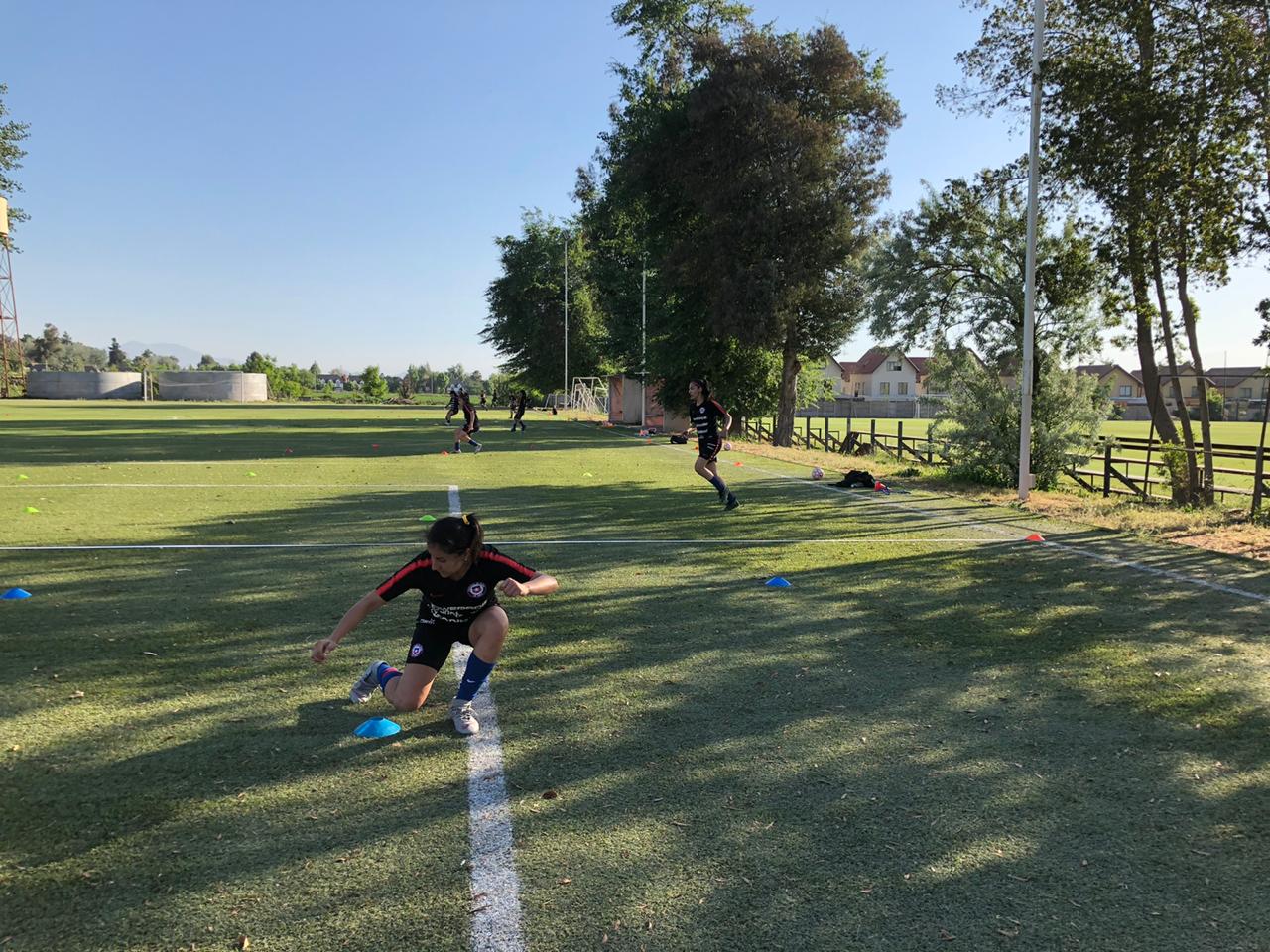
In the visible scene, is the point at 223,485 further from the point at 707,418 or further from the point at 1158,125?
the point at 1158,125

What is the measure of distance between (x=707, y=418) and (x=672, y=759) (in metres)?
9.63

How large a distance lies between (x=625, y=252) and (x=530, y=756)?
1635 inches

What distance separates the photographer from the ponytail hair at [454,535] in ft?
12.5

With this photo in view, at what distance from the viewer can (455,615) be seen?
4270 millimetres

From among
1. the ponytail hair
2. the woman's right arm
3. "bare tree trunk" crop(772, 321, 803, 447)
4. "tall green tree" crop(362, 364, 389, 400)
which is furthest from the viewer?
"tall green tree" crop(362, 364, 389, 400)

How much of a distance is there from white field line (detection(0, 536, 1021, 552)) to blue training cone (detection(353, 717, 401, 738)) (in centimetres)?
501

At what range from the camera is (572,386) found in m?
70.2

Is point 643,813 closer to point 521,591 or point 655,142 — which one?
point 521,591

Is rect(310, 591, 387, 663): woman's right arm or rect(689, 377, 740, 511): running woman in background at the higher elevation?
rect(689, 377, 740, 511): running woman in background

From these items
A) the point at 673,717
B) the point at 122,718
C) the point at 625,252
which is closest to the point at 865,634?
the point at 673,717

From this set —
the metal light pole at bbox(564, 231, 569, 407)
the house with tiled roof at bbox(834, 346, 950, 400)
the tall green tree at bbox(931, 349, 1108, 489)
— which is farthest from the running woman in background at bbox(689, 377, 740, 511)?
the house with tiled roof at bbox(834, 346, 950, 400)

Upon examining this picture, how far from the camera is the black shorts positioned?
4.29 metres

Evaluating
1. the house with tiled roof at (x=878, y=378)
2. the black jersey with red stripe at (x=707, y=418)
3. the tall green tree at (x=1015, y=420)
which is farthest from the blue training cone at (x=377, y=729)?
the house with tiled roof at (x=878, y=378)

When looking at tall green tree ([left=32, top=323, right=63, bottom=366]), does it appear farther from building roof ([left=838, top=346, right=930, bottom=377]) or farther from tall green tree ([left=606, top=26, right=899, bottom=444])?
tall green tree ([left=606, top=26, right=899, bottom=444])
